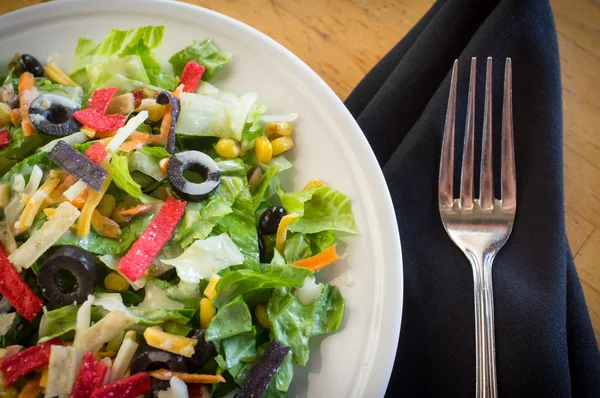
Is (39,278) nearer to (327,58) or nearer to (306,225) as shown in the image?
(306,225)

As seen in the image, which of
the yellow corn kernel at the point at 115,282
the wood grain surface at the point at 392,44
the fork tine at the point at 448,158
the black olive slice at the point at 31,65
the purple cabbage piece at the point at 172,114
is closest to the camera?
the yellow corn kernel at the point at 115,282

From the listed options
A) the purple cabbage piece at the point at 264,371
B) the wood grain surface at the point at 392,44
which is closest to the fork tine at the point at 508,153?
the wood grain surface at the point at 392,44

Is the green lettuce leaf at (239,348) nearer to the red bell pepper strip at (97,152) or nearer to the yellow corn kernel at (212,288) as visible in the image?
the yellow corn kernel at (212,288)

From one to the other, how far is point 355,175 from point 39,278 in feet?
3.54

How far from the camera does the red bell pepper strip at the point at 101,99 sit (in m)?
1.87

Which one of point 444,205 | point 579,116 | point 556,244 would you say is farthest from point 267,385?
point 579,116

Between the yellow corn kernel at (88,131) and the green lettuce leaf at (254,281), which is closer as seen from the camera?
the green lettuce leaf at (254,281)

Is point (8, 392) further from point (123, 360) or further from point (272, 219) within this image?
point (272, 219)

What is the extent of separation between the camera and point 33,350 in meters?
1.54

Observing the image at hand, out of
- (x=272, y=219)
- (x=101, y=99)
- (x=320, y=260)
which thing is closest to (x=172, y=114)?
(x=101, y=99)

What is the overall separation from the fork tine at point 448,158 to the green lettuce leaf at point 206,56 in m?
0.91

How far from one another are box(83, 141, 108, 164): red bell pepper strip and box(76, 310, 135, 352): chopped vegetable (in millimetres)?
519

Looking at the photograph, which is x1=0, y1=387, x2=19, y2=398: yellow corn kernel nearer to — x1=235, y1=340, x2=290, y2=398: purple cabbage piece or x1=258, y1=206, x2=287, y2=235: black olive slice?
x1=235, y1=340, x2=290, y2=398: purple cabbage piece

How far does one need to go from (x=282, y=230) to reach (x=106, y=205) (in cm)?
61
